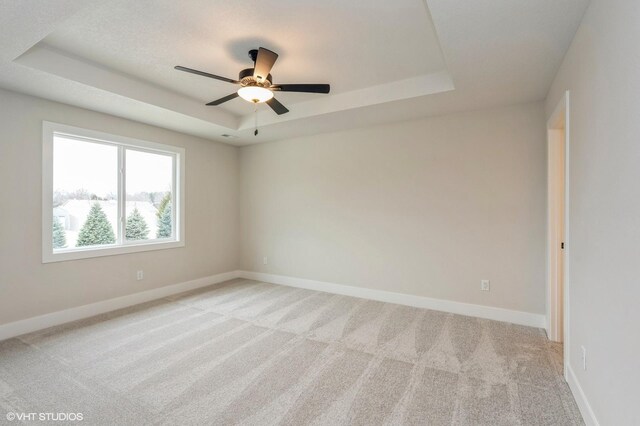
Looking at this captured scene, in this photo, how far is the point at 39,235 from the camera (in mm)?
3219

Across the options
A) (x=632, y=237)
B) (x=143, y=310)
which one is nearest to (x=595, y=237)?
(x=632, y=237)

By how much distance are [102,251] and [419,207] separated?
4183 mm

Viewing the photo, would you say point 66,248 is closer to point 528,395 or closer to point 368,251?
point 368,251

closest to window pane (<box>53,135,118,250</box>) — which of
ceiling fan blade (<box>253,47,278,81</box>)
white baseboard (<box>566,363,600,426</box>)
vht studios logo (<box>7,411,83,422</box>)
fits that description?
vht studios logo (<box>7,411,83,422</box>)

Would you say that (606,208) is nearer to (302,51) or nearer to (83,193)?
(302,51)

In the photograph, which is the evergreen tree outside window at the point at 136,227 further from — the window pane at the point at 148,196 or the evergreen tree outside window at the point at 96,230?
the evergreen tree outside window at the point at 96,230

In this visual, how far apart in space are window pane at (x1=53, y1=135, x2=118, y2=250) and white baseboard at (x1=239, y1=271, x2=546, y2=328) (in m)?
2.57

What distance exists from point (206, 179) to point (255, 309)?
248 cm

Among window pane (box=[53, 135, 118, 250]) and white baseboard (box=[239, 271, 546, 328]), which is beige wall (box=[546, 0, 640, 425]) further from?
window pane (box=[53, 135, 118, 250])

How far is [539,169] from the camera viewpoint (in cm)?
327

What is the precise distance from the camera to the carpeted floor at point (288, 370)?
6.26 ft

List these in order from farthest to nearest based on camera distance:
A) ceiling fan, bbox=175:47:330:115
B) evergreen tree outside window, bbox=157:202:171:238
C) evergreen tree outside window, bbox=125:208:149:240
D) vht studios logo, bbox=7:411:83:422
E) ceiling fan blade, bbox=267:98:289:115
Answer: evergreen tree outside window, bbox=157:202:171:238 → evergreen tree outside window, bbox=125:208:149:240 → ceiling fan blade, bbox=267:98:289:115 → ceiling fan, bbox=175:47:330:115 → vht studios logo, bbox=7:411:83:422

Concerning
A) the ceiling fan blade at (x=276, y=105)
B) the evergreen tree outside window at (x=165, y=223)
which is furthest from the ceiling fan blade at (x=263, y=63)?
the evergreen tree outside window at (x=165, y=223)

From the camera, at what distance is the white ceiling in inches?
78.2
